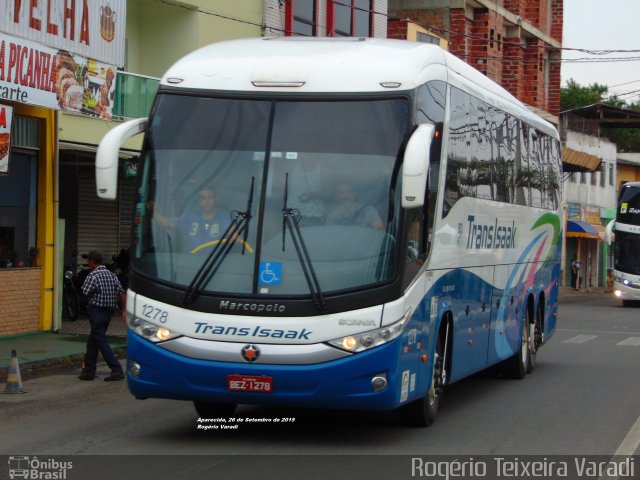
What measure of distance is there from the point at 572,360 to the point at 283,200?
35.4ft

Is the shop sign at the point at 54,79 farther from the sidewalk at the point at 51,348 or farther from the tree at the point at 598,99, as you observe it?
the tree at the point at 598,99

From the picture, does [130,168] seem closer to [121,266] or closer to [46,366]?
[121,266]

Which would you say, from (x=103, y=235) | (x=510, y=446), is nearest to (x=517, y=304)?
(x=510, y=446)

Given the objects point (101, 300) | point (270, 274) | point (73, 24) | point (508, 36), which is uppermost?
point (508, 36)

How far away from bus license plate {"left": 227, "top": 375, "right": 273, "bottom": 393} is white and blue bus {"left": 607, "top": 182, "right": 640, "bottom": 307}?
1276 inches

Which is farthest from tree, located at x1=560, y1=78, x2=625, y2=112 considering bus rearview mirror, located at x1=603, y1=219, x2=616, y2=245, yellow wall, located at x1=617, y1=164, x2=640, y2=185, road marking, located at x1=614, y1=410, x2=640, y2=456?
road marking, located at x1=614, y1=410, x2=640, y2=456

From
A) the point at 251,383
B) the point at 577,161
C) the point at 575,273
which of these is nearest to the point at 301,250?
the point at 251,383

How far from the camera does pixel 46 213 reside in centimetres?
2147

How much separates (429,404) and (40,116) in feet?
39.2

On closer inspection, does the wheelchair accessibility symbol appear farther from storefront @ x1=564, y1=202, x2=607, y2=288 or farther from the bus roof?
storefront @ x1=564, y1=202, x2=607, y2=288

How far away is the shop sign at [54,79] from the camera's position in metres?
18.7

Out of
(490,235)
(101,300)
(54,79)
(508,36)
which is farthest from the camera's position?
(508,36)

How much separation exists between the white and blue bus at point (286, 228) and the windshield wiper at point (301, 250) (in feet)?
0.04

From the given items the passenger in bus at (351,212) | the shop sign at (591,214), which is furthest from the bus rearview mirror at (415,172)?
the shop sign at (591,214)
